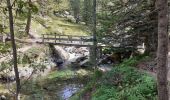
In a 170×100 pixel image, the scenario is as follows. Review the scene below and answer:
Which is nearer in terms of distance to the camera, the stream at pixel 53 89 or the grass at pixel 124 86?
the grass at pixel 124 86

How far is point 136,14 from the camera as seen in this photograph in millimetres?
21547

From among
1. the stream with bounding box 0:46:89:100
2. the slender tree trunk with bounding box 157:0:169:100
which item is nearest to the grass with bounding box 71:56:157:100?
the stream with bounding box 0:46:89:100

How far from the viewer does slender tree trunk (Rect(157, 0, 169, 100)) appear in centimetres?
866

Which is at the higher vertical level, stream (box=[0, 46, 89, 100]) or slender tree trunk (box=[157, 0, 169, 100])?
slender tree trunk (box=[157, 0, 169, 100])

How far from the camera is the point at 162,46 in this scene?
8.91 metres

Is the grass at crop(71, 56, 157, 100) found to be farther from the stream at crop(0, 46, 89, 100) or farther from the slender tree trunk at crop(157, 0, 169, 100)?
the slender tree trunk at crop(157, 0, 169, 100)

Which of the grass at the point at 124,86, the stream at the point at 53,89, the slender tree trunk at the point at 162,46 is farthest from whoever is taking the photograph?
the stream at the point at 53,89

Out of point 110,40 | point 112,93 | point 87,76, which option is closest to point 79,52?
point 87,76

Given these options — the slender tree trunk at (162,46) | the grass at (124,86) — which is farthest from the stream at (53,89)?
the slender tree trunk at (162,46)

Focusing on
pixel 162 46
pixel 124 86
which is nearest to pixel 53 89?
pixel 124 86

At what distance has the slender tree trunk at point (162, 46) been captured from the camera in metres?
8.66

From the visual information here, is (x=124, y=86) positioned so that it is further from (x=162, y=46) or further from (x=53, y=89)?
(x=53, y=89)

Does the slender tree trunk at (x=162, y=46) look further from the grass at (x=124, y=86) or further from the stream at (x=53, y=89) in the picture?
the stream at (x=53, y=89)

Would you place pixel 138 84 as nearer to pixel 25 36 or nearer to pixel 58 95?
pixel 58 95
